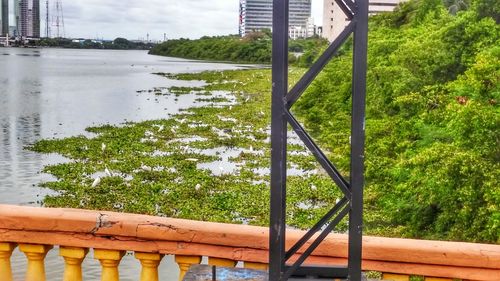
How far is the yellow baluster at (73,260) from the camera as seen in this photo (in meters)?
3.09

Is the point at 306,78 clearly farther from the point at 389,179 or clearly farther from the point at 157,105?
the point at 157,105

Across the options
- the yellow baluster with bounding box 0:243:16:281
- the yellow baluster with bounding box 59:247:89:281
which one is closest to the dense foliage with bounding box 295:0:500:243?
the yellow baluster with bounding box 59:247:89:281

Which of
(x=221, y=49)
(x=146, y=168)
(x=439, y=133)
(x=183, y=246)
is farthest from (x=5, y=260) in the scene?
(x=221, y=49)

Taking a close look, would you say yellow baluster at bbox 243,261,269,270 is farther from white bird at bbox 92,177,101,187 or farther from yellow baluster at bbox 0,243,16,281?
white bird at bbox 92,177,101,187

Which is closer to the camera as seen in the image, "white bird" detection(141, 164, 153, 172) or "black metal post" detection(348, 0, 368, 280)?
"black metal post" detection(348, 0, 368, 280)

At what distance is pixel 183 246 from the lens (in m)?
3.06

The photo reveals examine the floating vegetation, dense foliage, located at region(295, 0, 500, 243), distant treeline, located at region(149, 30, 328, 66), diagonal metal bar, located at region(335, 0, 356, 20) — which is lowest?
the floating vegetation

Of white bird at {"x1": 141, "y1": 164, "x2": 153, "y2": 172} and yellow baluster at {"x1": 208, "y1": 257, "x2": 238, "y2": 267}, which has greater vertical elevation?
yellow baluster at {"x1": 208, "y1": 257, "x2": 238, "y2": 267}

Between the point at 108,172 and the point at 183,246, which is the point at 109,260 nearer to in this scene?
the point at 183,246

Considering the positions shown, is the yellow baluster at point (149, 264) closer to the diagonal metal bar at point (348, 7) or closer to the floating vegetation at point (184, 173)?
the diagonal metal bar at point (348, 7)

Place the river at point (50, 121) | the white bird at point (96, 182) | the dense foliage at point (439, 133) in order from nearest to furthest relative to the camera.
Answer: the dense foliage at point (439, 133)
the river at point (50, 121)
the white bird at point (96, 182)

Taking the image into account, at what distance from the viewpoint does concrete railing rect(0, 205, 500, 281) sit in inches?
116

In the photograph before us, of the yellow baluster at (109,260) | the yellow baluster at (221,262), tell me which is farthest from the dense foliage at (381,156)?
the yellow baluster at (109,260)

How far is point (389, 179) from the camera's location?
12.9 metres
